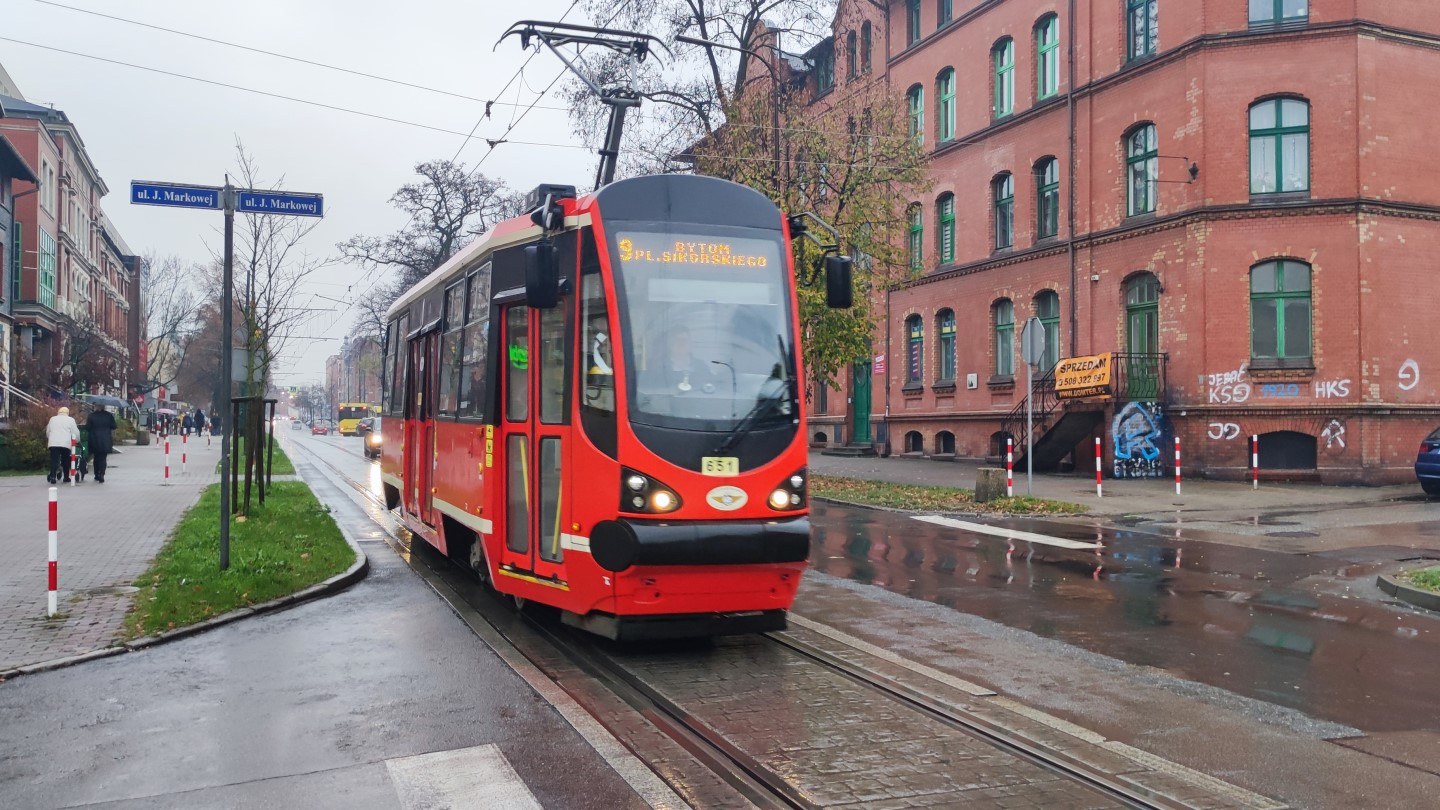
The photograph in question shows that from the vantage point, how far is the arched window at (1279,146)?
23344 mm

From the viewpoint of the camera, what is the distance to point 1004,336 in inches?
1179

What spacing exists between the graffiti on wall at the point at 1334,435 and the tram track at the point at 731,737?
1871cm

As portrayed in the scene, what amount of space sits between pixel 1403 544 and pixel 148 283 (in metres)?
90.4

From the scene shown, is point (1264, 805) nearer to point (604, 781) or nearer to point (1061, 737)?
point (1061, 737)

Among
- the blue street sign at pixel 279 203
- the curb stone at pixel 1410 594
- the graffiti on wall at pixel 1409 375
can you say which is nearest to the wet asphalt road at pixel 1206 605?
the curb stone at pixel 1410 594

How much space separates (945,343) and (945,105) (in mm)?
7174

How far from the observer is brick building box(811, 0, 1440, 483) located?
74.8ft

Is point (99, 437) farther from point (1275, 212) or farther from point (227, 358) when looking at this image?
point (1275, 212)

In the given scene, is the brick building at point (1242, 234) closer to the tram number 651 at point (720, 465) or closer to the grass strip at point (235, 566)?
the grass strip at point (235, 566)

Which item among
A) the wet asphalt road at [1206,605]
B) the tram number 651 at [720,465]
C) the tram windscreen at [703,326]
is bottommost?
the wet asphalt road at [1206,605]

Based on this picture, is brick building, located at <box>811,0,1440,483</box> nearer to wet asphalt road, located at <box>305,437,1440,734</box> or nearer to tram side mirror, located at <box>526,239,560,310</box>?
wet asphalt road, located at <box>305,437,1440,734</box>

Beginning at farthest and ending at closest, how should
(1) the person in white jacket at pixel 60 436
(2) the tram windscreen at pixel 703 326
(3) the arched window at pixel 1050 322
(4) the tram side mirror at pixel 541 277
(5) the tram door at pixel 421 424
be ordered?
(3) the arched window at pixel 1050 322 → (1) the person in white jacket at pixel 60 436 → (5) the tram door at pixel 421 424 → (4) the tram side mirror at pixel 541 277 → (2) the tram windscreen at pixel 703 326

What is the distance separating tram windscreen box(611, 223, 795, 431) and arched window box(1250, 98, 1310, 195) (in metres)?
19.9

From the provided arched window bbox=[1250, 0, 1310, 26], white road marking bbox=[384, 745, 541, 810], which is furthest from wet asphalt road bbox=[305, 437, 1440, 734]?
arched window bbox=[1250, 0, 1310, 26]
